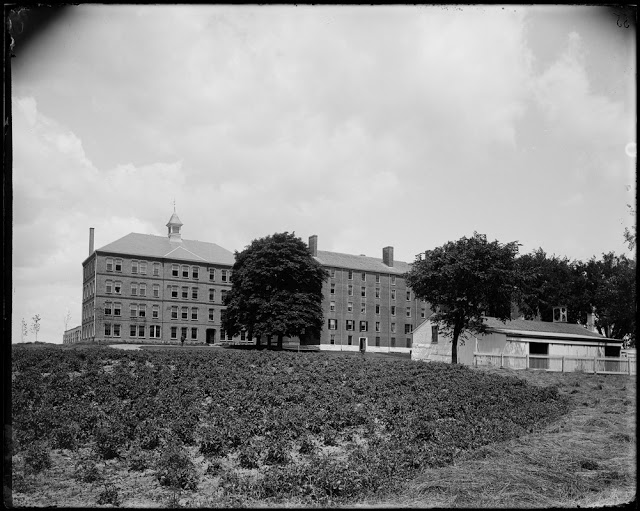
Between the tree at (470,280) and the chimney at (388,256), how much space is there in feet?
135

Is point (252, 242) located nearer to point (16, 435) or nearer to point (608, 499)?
point (16, 435)

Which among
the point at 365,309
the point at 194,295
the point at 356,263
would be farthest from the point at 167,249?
the point at 365,309

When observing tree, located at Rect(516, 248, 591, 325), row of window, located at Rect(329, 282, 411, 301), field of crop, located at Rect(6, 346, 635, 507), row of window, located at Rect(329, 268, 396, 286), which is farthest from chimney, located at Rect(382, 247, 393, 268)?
field of crop, located at Rect(6, 346, 635, 507)

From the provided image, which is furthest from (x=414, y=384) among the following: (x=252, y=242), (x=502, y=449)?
(x=252, y=242)

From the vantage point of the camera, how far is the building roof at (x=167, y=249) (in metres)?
75.4

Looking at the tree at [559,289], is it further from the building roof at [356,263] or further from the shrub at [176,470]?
the shrub at [176,470]

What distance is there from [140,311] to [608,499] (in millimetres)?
71730

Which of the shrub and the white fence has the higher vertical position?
the shrub

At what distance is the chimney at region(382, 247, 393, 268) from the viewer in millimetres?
88744

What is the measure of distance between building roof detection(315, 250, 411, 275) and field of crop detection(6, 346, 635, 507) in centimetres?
5856

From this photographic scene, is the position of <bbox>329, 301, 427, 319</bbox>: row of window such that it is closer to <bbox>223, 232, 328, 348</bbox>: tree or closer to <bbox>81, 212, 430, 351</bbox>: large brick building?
<bbox>81, 212, 430, 351</bbox>: large brick building

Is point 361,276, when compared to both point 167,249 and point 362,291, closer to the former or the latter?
point 362,291

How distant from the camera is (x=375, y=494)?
954cm

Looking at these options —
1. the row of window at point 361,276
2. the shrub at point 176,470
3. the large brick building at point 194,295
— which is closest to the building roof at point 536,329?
the large brick building at point 194,295
